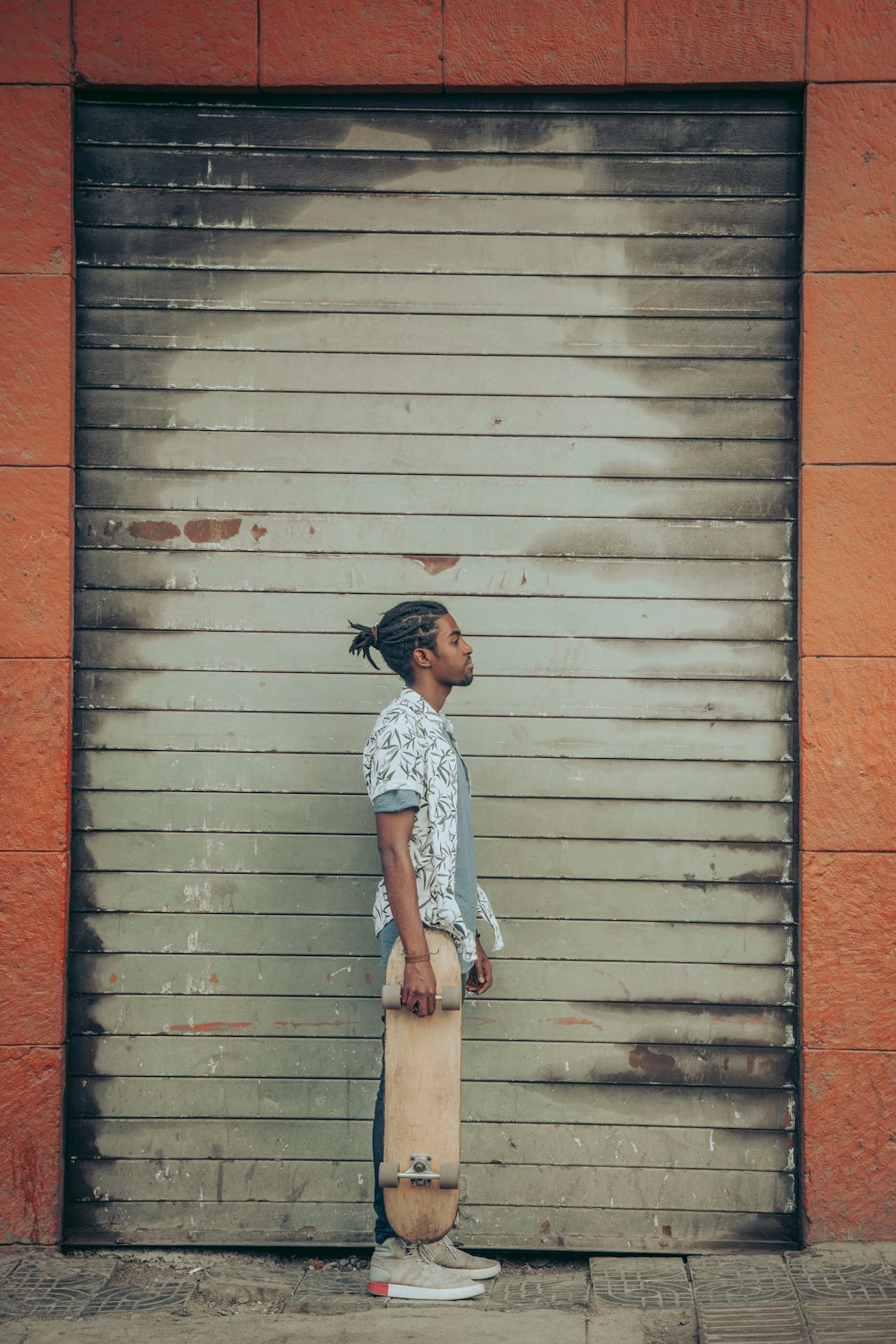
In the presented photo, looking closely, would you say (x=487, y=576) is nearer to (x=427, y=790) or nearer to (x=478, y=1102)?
(x=427, y=790)

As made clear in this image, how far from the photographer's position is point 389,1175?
12.1 ft

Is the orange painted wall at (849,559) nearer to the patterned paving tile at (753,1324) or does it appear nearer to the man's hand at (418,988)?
the patterned paving tile at (753,1324)

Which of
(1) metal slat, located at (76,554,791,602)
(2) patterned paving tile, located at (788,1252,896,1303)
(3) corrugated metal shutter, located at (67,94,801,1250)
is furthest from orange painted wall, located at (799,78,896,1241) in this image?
(2) patterned paving tile, located at (788,1252,896,1303)

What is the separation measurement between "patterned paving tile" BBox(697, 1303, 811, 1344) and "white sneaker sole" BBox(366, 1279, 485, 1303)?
733 mm

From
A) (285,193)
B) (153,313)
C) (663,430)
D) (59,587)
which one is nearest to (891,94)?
(663,430)

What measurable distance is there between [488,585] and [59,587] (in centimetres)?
152

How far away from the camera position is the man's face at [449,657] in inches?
156

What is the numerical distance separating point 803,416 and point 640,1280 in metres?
2.98

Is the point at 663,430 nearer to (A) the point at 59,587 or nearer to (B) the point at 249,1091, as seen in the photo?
(A) the point at 59,587

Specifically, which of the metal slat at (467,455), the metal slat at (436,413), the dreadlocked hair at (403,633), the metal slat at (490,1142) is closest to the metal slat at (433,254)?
the metal slat at (436,413)

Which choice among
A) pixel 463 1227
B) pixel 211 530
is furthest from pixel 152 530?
pixel 463 1227

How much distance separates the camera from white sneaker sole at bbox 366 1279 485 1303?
3.83 metres

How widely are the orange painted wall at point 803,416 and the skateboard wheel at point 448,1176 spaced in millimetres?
1285

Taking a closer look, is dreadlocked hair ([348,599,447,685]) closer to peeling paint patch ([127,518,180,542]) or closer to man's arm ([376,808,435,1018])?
man's arm ([376,808,435,1018])
